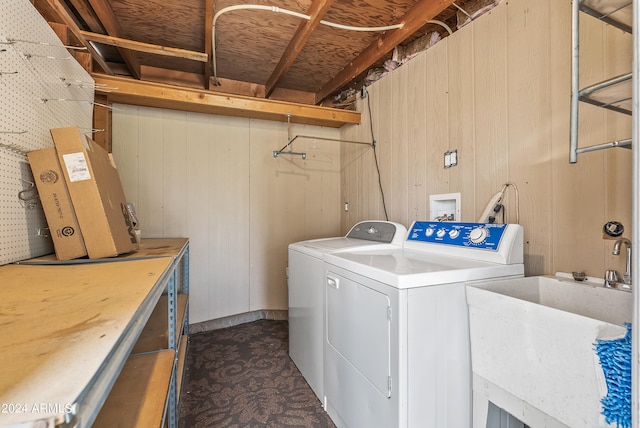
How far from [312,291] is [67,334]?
4.49 feet

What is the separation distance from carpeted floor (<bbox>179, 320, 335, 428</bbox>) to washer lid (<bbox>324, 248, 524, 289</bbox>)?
98cm

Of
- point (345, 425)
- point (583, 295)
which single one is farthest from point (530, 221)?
point (345, 425)

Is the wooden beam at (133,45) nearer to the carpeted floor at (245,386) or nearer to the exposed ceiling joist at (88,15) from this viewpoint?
the exposed ceiling joist at (88,15)

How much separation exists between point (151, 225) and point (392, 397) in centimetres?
249

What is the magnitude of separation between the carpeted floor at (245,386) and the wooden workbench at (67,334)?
0.84 meters

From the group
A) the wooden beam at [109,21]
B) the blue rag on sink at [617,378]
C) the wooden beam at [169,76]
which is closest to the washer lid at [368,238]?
the blue rag on sink at [617,378]

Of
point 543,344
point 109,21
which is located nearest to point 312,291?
point 543,344

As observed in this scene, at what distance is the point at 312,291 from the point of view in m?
1.78

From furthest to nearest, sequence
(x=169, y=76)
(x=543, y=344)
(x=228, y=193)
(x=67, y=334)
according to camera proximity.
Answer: (x=228, y=193) → (x=169, y=76) → (x=543, y=344) → (x=67, y=334)

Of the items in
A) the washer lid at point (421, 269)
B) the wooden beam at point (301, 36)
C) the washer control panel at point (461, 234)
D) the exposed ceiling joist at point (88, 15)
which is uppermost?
the exposed ceiling joist at point (88, 15)

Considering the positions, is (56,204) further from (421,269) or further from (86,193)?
(421,269)

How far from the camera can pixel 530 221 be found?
1.41 m

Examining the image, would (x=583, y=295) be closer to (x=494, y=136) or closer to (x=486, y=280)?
(x=486, y=280)

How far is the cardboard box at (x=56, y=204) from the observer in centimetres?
120
